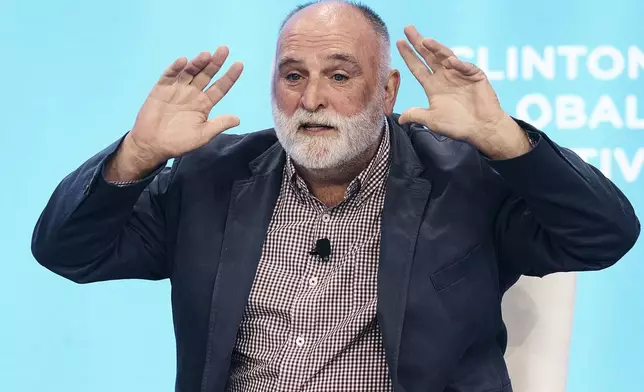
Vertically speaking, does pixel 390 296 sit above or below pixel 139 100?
below

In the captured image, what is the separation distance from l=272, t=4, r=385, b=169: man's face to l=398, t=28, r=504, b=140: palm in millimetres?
200

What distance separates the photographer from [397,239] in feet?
6.27

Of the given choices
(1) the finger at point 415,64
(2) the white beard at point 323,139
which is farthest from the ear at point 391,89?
(1) the finger at point 415,64

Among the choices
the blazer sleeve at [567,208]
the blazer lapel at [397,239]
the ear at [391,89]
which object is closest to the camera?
the blazer sleeve at [567,208]

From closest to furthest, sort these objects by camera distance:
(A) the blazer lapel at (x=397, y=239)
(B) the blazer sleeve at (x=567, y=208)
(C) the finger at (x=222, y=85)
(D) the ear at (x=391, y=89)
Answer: (B) the blazer sleeve at (x=567, y=208) < (A) the blazer lapel at (x=397, y=239) < (C) the finger at (x=222, y=85) < (D) the ear at (x=391, y=89)

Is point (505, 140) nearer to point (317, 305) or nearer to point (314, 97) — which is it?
point (314, 97)

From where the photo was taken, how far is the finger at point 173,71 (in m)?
1.88

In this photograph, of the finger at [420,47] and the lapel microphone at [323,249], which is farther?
the lapel microphone at [323,249]

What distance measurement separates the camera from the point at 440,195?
6.41 feet

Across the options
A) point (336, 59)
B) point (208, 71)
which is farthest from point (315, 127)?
point (208, 71)

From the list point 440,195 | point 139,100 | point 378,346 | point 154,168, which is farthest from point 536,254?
Answer: point 139,100

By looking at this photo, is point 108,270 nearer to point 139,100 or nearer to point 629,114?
point 139,100

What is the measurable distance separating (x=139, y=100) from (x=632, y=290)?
154 centimetres

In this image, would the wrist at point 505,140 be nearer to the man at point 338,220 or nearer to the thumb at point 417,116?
the man at point 338,220
